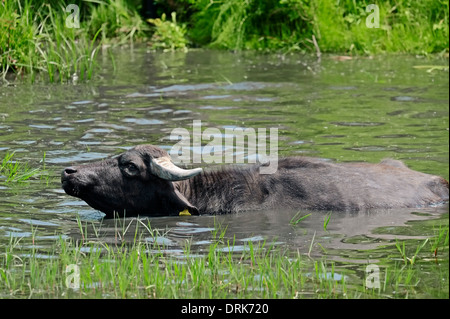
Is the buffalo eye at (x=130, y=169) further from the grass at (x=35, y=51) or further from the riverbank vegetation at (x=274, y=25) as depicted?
the riverbank vegetation at (x=274, y=25)

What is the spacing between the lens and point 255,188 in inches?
319

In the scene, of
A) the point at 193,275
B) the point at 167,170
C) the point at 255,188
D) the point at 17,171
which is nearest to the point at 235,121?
the point at 17,171

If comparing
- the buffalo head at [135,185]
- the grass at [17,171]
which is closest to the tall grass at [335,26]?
the grass at [17,171]

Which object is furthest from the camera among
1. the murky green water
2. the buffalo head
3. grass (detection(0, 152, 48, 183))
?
grass (detection(0, 152, 48, 183))

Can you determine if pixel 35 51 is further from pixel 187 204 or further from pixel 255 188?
pixel 255 188

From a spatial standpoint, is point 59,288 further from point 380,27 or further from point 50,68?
point 380,27

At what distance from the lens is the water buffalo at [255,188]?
7969mm

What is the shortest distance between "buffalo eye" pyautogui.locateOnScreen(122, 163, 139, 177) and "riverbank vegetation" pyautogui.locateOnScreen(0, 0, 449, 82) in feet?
25.1

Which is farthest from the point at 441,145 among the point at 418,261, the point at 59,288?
the point at 59,288

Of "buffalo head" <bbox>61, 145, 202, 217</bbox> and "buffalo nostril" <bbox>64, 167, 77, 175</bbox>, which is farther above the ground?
"buffalo nostril" <bbox>64, 167, 77, 175</bbox>

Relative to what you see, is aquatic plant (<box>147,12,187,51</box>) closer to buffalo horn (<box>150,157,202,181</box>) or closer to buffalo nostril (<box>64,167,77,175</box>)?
buffalo horn (<box>150,157,202,181</box>)

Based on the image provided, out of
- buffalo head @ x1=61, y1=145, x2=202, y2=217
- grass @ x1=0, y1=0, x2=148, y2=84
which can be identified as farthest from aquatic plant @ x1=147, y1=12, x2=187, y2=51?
buffalo head @ x1=61, y1=145, x2=202, y2=217

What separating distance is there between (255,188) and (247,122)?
3566mm

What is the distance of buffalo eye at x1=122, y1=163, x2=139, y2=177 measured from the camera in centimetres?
805
